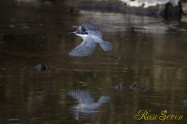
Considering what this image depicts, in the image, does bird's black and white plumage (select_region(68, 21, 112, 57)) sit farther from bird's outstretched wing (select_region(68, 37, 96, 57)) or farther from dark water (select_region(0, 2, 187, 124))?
dark water (select_region(0, 2, 187, 124))

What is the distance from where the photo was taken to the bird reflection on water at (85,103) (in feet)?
27.9

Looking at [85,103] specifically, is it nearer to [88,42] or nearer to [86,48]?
[86,48]

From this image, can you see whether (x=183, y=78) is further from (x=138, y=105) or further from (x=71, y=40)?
(x=71, y=40)

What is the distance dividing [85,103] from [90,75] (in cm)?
188

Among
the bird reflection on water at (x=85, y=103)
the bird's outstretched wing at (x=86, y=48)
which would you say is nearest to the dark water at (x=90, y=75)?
the bird reflection on water at (x=85, y=103)

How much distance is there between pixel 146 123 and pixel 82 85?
2.28 m

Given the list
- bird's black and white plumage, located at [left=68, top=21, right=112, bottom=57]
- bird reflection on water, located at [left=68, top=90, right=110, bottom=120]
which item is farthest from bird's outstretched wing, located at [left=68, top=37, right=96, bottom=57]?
bird reflection on water, located at [left=68, top=90, right=110, bottom=120]

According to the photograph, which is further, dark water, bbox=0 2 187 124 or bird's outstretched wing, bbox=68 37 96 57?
bird's outstretched wing, bbox=68 37 96 57

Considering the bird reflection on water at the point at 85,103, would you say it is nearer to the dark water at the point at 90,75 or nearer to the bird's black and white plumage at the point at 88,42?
the dark water at the point at 90,75

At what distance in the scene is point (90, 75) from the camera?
10.9 m

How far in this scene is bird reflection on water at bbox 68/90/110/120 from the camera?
850 centimetres

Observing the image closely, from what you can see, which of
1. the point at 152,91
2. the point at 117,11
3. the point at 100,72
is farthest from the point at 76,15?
the point at 152,91

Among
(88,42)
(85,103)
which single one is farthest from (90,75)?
(85,103)

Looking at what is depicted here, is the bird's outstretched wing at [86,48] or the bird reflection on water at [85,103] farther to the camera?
the bird's outstretched wing at [86,48]
